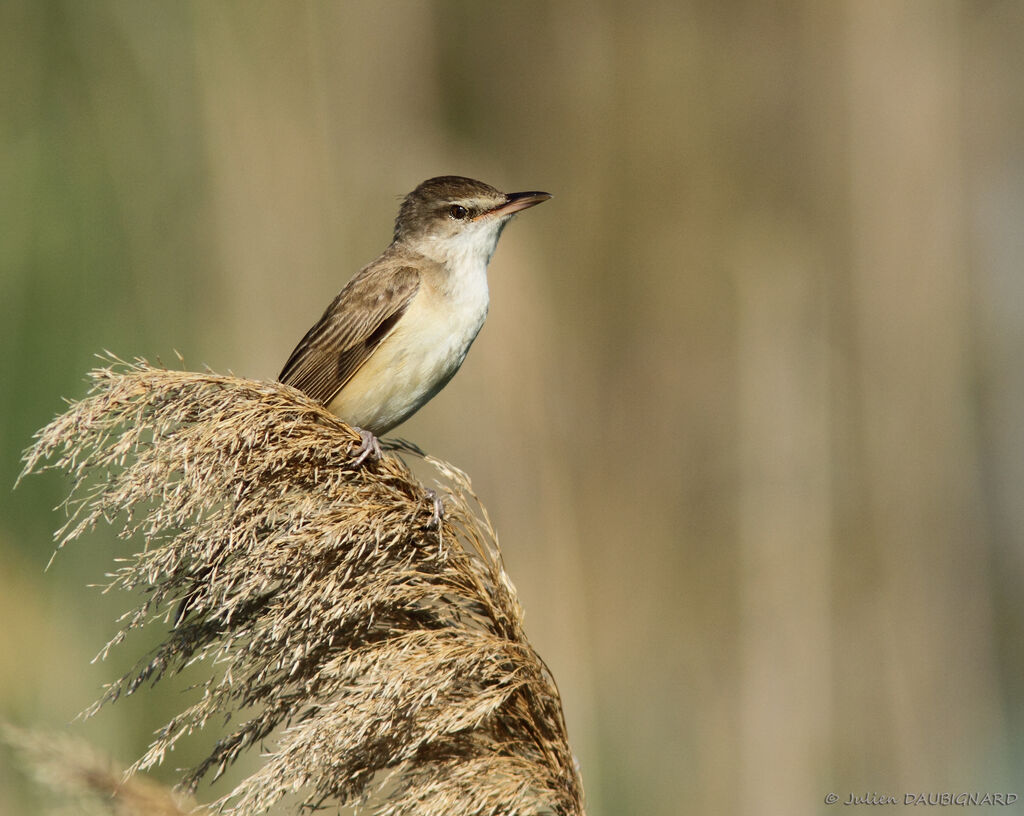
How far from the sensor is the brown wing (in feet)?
10.7

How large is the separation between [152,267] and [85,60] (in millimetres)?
845

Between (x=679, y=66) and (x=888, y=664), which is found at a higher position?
(x=679, y=66)

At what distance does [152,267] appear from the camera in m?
4.05

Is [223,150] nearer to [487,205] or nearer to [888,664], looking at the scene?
[487,205]

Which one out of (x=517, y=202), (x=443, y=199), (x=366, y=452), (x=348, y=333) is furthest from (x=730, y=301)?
(x=366, y=452)

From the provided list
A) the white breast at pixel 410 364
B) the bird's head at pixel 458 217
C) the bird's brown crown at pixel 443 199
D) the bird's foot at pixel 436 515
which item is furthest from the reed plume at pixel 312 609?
the bird's brown crown at pixel 443 199

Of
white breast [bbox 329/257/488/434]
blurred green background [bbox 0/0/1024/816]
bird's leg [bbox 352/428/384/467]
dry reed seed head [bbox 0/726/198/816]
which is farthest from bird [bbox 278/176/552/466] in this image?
dry reed seed head [bbox 0/726/198/816]

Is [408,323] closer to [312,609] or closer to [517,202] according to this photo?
[517,202]

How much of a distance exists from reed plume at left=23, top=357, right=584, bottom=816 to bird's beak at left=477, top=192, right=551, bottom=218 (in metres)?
1.78

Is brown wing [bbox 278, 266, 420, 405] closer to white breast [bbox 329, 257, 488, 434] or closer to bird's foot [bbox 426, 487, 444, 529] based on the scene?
white breast [bbox 329, 257, 488, 434]

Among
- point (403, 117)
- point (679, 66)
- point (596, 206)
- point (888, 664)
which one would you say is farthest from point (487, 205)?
point (888, 664)

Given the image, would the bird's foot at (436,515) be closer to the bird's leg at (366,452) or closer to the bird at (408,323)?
the bird's leg at (366,452)

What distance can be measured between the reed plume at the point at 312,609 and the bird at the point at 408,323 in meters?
1.19

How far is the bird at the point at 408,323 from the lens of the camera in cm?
318
